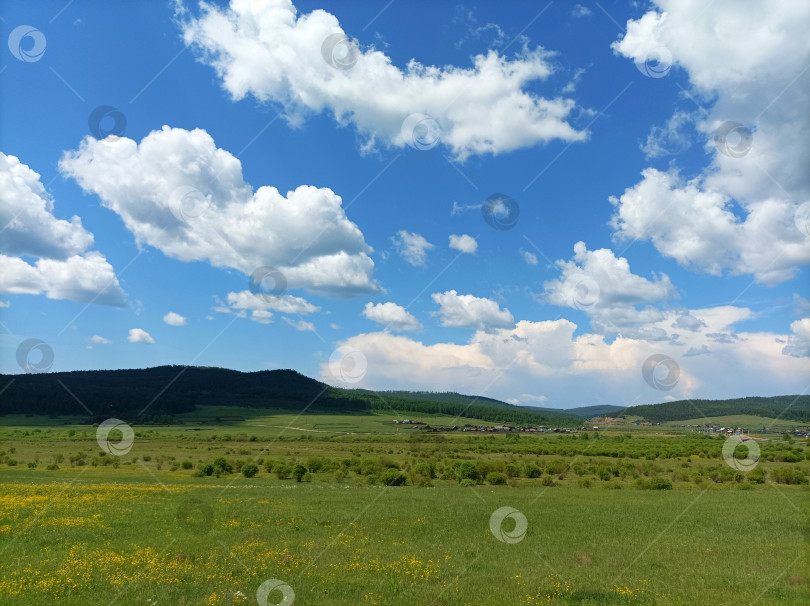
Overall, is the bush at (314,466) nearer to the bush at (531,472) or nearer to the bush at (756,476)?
the bush at (531,472)

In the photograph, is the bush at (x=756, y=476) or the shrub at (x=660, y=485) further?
the bush at (x=756, y=476)

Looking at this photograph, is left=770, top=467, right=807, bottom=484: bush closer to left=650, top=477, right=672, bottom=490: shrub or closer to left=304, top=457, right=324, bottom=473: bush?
left=650, top=477, right=672, bottom=490: shrub

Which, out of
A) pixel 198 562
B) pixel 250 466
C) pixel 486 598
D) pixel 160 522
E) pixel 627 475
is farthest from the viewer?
pixel 627 475

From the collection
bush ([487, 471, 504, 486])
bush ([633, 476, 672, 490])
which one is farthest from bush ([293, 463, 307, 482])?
bush ([633, 476, 672, 490])

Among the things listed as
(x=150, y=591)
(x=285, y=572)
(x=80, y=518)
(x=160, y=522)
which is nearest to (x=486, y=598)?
(x=285, y=572)

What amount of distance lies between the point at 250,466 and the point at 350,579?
50428mm

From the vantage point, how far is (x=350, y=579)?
18.4 meters

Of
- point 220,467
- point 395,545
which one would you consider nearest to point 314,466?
point 220,467

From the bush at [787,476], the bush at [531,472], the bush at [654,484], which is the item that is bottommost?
the bush at [531,472]

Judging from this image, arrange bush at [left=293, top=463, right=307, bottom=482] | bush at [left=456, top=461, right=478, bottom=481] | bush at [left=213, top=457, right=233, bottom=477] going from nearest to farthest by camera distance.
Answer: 1. bush at [left=293, top=463, right=307, bottom=482]
2. bush at [left=456, top=461, right=478, bottom=481]
3. bush at [left=213, top=457, right=233, bottom=477]

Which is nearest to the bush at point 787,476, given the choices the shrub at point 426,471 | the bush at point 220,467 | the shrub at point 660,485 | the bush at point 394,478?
the shrub at point 660,485

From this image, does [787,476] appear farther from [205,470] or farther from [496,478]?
[205,470]

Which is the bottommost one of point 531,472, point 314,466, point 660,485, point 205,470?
point 314,466

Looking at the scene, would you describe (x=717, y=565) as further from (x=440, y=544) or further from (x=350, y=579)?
(x=350, y=579)
